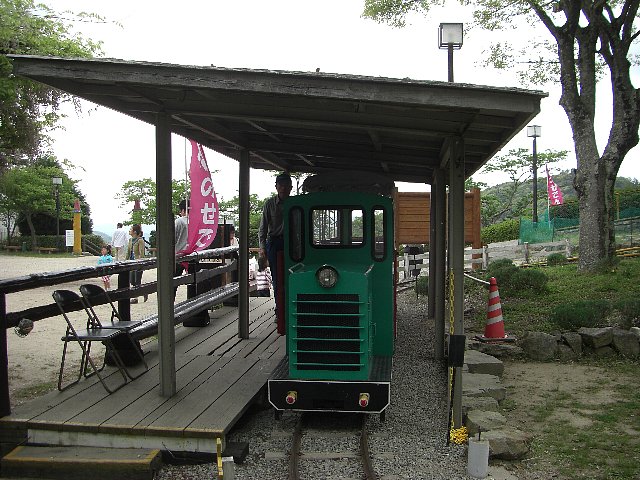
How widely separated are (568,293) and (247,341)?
7522 mm

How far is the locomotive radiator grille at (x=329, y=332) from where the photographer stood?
17.2 ft

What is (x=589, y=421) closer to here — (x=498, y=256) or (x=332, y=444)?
(x=332, y=444)

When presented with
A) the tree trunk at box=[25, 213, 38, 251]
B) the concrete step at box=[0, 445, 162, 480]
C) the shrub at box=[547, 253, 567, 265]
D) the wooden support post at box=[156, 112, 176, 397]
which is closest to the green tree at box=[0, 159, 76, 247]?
the tree trunk at box=[25, 213, 38, 251]

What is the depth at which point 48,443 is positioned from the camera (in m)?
4.71

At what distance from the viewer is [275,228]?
734 cm

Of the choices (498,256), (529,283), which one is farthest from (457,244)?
(498,256)

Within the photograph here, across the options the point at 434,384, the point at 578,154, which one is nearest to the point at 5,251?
the point at 578,154

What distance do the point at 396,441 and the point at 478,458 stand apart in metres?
0.93

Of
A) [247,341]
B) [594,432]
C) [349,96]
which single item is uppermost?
[349,96]

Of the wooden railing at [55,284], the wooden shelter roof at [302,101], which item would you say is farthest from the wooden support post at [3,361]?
the wooden shelter roof at [302,101]

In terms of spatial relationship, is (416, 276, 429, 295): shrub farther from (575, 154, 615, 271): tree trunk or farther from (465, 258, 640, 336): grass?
(575, 154, 615, 271): tree trunk

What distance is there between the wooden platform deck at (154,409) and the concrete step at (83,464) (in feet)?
0.48

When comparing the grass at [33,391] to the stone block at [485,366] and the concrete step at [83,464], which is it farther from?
the stone block at [485,366]

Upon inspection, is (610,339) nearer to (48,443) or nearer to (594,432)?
(594,432)
